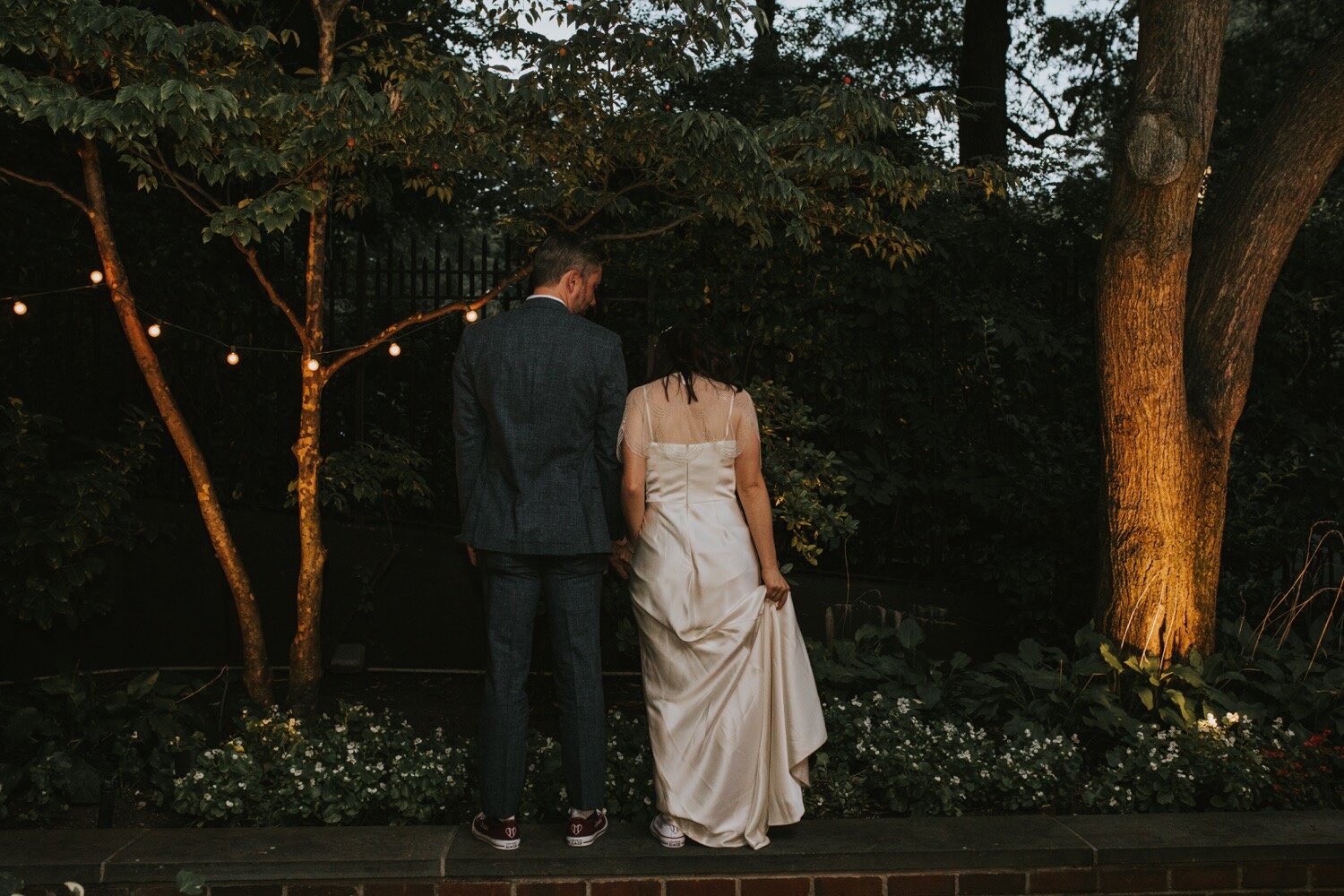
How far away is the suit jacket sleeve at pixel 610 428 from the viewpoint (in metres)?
3.94

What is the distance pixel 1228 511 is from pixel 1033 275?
1828mm

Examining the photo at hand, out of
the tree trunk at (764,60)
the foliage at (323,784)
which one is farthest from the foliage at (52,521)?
the tree trunk at (764,60)

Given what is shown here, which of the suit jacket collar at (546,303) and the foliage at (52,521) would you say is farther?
the foliage at (52,521)

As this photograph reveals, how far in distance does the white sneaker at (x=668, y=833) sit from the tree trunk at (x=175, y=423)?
2.00 metres

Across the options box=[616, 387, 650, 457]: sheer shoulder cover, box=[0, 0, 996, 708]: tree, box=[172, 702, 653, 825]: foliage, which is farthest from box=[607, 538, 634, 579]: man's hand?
box=[0, 0, 996, 708]: tree

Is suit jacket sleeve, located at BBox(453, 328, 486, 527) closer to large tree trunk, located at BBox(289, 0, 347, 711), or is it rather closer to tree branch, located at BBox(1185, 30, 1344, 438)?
large tree trunk, located at BBox(289, 0, 347, 711)

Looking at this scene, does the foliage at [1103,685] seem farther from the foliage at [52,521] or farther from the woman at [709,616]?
the foliage at [52,521]

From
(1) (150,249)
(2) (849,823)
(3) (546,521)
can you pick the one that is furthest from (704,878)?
(1) (150,249)

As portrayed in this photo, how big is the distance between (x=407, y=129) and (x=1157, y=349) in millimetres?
3100

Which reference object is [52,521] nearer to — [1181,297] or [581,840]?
[581,840]

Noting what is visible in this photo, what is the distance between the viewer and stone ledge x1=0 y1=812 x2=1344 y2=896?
371 centimetres

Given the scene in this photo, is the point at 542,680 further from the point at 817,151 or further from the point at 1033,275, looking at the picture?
the point at 1033,275

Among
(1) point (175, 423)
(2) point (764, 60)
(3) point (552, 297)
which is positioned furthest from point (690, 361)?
(2) point (764, 60)

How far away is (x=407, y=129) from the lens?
13.9 feet
